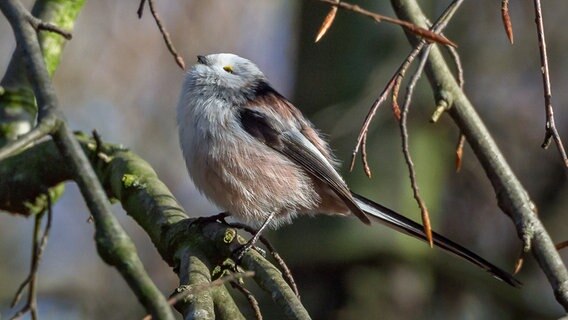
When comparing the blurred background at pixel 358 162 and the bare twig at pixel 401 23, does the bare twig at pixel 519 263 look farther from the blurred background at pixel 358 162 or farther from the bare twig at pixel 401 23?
the blurred background at pixel 358 162

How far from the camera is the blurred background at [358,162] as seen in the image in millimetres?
6172

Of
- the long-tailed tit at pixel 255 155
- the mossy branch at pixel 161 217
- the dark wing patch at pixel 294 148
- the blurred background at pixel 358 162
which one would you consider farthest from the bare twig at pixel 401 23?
the blurred background at pixel 358 162

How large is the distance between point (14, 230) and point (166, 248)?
5378 mm

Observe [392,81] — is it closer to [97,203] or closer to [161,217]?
[97,203]

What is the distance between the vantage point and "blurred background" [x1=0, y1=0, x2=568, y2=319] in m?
6.17

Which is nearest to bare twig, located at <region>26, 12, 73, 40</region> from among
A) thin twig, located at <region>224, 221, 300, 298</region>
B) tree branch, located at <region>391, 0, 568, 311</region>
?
thin twig, located at <region>224, 221, 300, 298</region>

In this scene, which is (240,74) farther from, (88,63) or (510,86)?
(88,63)

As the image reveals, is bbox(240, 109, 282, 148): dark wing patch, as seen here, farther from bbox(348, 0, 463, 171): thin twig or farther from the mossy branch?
bbox(348, 0, 463, 171): thin twig

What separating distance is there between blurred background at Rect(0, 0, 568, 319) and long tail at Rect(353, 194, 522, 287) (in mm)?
1643

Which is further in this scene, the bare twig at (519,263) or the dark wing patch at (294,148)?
the dark wing patch at (294,148)

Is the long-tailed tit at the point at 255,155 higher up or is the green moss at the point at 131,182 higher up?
the long-tailed tit at the point at 255,155

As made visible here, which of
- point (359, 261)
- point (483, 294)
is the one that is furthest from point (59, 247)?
point (483, 294)

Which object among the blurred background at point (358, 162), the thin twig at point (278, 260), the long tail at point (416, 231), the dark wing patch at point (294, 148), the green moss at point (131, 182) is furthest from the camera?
the blurred background at point (358, 162)

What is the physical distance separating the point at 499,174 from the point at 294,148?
1375mm
